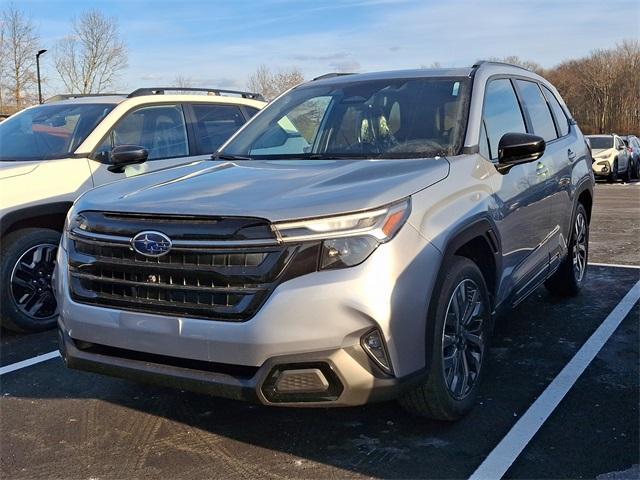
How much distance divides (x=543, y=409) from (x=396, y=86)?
216 centimetres

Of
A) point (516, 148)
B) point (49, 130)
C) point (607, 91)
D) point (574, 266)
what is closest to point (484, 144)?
point (516, 148)

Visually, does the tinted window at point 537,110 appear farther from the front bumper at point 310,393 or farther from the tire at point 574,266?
the front bumper at point 310,393

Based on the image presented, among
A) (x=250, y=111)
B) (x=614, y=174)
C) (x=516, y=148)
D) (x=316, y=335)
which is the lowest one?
(x=614, y=174)

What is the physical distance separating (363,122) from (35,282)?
2.81 metres

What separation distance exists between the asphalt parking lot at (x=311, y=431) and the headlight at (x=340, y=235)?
98cm

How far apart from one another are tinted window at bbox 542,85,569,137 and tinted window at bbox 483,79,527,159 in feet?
3.08

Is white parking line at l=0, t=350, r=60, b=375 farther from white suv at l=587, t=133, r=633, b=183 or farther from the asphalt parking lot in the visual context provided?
white suv at l=587, t=133, r=633, b=183

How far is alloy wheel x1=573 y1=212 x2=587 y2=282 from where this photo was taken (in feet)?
18.7

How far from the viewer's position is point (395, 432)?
3.36 metres

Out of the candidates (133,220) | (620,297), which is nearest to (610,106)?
(620,297)

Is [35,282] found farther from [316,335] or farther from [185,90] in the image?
[316,335]

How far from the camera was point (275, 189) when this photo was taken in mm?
3119

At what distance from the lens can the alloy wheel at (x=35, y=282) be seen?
503 cm

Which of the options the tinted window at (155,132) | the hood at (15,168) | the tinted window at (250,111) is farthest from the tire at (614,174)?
the hood at (15,168)
